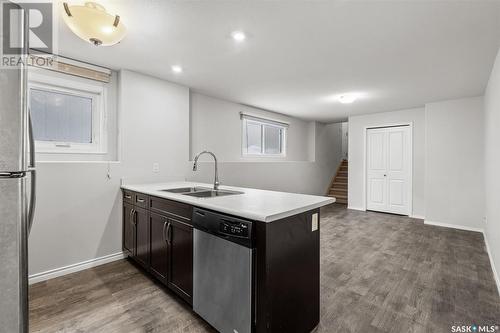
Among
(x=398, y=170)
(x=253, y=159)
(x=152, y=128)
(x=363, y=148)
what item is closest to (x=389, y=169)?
(x=398, y=170)

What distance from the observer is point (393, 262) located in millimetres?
2871

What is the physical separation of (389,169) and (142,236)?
17.5ft

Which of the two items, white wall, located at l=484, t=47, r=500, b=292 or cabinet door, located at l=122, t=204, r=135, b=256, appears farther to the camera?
cabinet door, located at l=122, t=204, r=135, b=256

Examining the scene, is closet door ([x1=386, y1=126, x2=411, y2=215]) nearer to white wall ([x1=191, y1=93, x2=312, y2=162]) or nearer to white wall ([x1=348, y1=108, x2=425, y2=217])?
white wall ([x1=348, y1=108, x2=425, y2=217])

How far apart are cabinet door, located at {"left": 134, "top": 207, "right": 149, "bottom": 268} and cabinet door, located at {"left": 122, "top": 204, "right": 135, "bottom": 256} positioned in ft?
0.36

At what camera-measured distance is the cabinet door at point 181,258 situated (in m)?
1.83

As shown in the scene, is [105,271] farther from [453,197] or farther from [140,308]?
[453,197]

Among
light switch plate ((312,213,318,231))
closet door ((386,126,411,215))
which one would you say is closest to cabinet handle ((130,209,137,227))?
light switch plate ((312,213,318,231))

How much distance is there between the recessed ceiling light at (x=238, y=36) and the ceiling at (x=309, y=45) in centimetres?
5

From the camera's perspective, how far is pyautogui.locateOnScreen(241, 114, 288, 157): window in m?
5.10

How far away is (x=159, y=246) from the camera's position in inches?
87.7

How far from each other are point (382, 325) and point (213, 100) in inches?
154

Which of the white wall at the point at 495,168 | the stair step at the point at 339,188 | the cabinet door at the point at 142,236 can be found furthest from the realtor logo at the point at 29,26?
the stair step at the point at 339,188

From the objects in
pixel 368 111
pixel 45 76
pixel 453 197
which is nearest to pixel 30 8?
pixel 45 76
